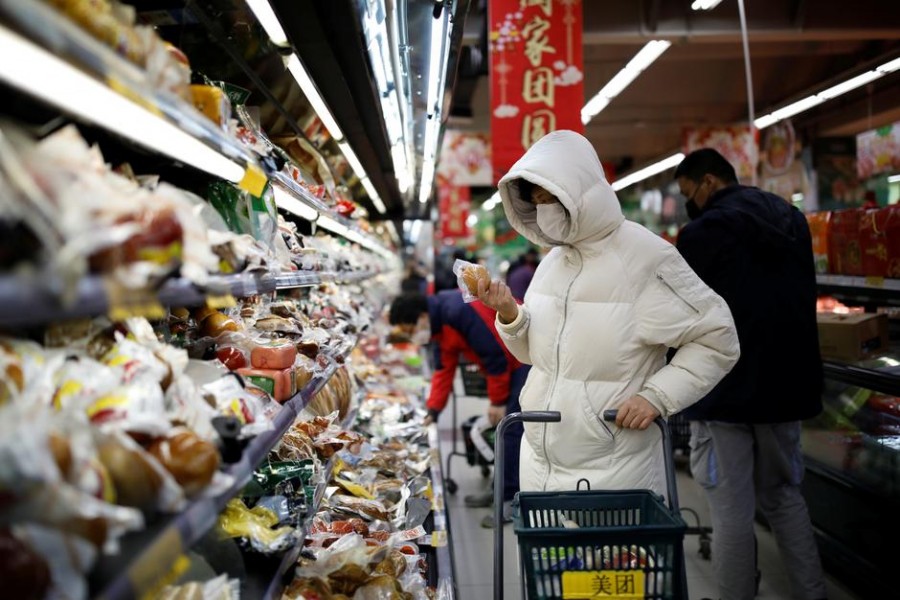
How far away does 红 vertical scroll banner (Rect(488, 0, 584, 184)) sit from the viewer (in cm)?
418

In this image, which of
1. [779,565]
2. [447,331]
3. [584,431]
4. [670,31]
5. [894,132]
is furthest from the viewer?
[894,132]

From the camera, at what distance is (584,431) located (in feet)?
7.27

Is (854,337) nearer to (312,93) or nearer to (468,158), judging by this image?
(312,93)

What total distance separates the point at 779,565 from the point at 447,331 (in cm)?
222

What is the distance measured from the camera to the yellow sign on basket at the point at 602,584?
5.36 ft

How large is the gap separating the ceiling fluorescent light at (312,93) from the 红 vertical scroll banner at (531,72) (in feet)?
3.16

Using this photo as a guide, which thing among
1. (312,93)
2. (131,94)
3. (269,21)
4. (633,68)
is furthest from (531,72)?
(131,94)

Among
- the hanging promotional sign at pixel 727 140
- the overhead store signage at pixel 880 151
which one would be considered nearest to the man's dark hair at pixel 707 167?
the overhead store signage at pixel 880 151

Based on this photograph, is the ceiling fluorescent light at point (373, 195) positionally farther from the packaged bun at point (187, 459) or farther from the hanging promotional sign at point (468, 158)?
the packaged bun at point (187, 459)

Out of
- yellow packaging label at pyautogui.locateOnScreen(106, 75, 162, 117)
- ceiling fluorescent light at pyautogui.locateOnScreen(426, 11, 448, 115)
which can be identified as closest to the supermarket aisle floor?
ceiling fluorescent light at pyautogui.locateOnScreen(426, 11, 448, 115)

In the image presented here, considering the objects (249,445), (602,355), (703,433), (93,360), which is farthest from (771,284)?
(93,360)

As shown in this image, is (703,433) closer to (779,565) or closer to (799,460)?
(799,460)

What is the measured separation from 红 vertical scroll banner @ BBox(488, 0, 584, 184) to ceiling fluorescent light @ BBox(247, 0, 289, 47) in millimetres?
1904

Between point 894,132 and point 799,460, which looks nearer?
point 799,460
